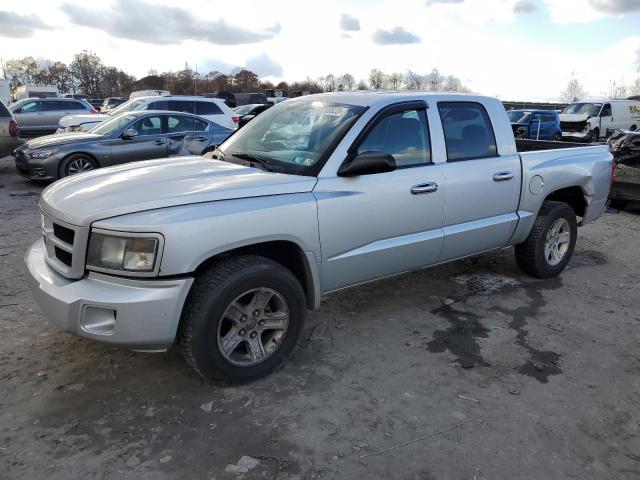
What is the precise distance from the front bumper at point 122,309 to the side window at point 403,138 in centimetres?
174

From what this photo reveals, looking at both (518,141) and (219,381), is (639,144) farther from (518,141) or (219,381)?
(219,381)

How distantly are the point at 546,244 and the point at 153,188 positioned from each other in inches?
159

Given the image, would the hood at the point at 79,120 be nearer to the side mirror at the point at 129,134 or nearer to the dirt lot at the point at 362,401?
the side mirror at the point at 129,134

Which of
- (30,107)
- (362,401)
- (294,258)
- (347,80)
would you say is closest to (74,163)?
(294,258)

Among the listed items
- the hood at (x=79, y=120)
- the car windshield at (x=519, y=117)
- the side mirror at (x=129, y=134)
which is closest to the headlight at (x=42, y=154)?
the side mirror at (x=129, y=134)

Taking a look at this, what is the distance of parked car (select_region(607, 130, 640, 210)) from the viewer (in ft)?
28.3

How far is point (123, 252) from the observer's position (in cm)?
285

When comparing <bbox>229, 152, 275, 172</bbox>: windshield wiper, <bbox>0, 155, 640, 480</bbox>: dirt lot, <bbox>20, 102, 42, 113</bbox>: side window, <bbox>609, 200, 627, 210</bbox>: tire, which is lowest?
<bbox>0, 155, 640, 480</bbox>: dirt lot

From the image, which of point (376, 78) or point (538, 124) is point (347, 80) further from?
point (538, 124)

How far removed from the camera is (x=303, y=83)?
77938mm

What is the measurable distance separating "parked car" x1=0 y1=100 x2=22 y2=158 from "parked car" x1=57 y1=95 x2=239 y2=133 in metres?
1.99

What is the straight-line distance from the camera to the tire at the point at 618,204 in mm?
9222

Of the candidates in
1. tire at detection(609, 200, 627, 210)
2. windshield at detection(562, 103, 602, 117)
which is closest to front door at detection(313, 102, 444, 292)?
tire at detection(609, 200, 627, 210)

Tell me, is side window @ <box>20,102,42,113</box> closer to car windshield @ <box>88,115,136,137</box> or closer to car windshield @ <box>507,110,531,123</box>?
car windshield @ <box>88,115,136,137</box>
